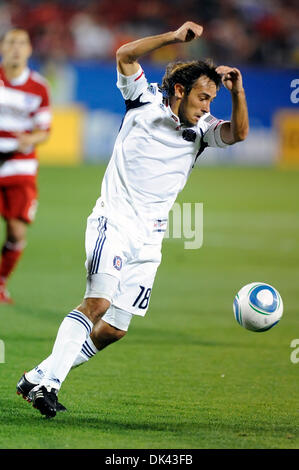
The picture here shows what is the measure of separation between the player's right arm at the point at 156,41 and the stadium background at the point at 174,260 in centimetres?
209

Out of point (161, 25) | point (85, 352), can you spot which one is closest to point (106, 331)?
point (85, 352)

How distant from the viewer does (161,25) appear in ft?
91.8

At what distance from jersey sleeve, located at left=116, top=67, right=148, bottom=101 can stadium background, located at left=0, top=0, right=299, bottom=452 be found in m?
1.91

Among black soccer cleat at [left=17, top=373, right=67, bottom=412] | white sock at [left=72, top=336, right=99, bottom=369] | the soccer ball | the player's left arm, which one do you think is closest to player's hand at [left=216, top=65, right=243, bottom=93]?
the player's left arm

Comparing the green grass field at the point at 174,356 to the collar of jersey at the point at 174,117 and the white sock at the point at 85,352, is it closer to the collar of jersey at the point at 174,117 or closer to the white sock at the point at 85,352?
the white sock at the point at 85,352

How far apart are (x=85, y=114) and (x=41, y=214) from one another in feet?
29.4

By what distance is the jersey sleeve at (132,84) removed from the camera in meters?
5.51

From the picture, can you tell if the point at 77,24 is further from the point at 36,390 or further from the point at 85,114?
the point at 36,390

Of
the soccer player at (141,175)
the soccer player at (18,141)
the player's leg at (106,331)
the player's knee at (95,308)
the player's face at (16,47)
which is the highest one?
the player's face at (16,47)

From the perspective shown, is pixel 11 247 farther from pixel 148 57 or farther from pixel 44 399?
pixel 148 57

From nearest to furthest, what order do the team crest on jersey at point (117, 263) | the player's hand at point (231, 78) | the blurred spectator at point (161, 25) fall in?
the player's hand at point (231, 78) → the team crest on jersey at point (117, 263) → the blurred spectator at point (161, 25)

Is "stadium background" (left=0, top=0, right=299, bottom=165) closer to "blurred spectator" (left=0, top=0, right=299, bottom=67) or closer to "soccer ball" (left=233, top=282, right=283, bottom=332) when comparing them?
"blurred spectator" (left=0, top=0, right=299, bottom=67)

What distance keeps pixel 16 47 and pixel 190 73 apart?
4.49 metres

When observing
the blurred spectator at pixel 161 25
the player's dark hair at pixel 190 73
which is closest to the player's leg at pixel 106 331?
the player's dark hair at pixel 190 73
